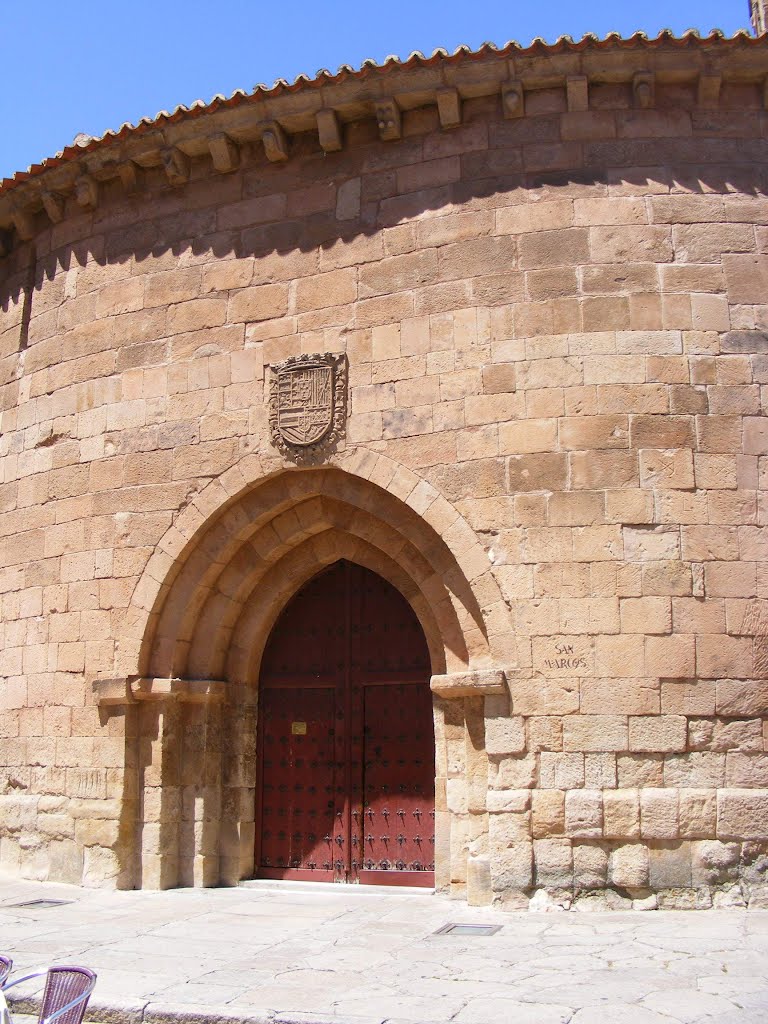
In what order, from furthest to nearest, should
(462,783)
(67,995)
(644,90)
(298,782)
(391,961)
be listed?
(298,782)
(644,90)
(462,783)
(391,961)
(67,995)

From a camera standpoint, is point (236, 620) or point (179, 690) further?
point (236, 620)

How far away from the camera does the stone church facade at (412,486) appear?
6945 millimetres

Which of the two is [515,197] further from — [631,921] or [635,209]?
Result: [631,921]

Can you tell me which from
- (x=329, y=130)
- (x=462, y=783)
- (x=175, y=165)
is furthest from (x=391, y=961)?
(x=175, y=165)

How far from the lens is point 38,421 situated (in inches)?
371

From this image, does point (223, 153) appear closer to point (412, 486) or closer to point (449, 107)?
point (449, 107)

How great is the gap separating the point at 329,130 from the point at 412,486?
2937mm

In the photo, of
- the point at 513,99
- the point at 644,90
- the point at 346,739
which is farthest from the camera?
the point at 346,739

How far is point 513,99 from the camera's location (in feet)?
25.3

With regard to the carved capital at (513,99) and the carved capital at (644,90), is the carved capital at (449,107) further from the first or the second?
the carved capital at (644,90)

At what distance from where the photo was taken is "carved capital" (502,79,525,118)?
771 cm

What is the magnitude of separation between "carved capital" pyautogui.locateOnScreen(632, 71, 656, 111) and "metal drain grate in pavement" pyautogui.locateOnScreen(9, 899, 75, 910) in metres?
7.20

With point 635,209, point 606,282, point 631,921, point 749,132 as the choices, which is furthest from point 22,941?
point 749,132

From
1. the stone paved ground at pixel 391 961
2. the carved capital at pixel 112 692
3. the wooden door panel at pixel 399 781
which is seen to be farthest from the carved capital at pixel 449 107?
the stone paved ground at pixel 391 961
